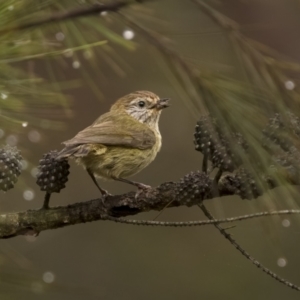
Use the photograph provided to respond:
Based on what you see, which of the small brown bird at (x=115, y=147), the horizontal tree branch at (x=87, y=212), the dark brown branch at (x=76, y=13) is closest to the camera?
the dark brown branch at (x=76, y=13)

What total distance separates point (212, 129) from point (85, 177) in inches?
128

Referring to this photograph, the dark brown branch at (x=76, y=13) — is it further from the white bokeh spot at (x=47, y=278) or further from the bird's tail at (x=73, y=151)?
the white bokeh spot at (x=47, y=278)

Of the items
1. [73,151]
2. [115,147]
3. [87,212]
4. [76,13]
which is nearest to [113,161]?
[115,147]

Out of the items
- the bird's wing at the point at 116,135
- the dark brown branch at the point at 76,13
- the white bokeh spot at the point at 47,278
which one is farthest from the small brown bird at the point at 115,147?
the dark brown branch at the point at 76,13

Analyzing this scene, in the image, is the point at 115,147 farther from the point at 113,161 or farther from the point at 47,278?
the point at 47,278

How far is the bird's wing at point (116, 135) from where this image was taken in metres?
2.16

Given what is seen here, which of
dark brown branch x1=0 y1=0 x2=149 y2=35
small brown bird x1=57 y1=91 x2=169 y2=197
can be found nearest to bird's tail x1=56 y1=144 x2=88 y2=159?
small brown bird x1=57 y1=91 x2=169 y2=197

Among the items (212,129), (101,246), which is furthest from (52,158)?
(101,246)

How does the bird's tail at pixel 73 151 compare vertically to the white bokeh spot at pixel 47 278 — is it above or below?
above

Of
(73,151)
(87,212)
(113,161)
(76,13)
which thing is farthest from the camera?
(113,161)

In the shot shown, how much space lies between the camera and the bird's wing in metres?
2.16

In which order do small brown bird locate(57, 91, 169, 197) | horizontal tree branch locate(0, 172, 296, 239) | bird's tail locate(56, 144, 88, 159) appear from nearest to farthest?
horizontal tree branch locate(0, 172, 296, 239)
bird's tail locate(56, 144, 88, 159)
small brown bird locate(57, 91, 169, 197)

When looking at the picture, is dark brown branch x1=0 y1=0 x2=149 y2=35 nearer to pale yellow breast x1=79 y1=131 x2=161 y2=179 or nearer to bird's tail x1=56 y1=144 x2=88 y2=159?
bird's tail x1=56 y1=144 x2=88 y2=159

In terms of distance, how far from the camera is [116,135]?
2.29 meters
